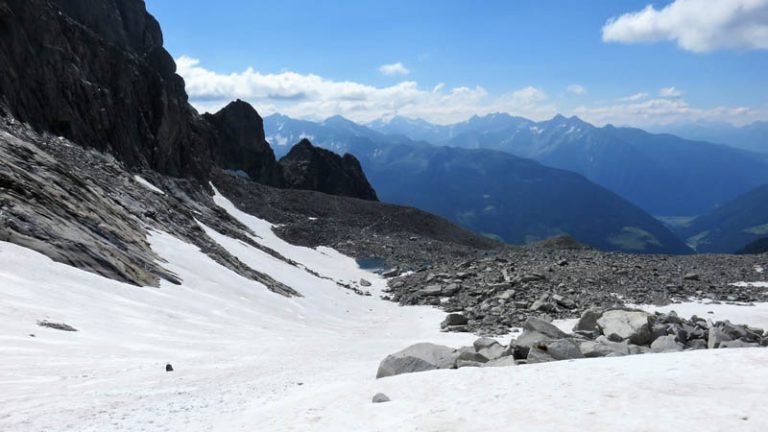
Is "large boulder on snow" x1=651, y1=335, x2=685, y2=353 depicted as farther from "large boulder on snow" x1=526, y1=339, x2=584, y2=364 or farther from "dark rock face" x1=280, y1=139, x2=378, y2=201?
"dark rock face" x1=280, y1=139, x2=378, y2=201

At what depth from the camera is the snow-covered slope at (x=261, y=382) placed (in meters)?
9.61

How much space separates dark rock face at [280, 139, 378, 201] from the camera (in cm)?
13638

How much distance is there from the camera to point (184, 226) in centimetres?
4106

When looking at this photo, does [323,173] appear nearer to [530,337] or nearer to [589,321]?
[589,321]

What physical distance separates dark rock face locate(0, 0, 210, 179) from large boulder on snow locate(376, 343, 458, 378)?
147 ft

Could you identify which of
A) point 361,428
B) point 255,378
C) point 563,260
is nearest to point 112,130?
point 563,260

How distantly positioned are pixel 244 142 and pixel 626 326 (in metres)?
115

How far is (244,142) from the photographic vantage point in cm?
12619

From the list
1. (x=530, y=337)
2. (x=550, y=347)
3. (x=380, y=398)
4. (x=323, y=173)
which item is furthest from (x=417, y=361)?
(x=323, y=173)

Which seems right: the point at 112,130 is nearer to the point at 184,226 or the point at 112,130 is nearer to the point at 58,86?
the point at 58,86

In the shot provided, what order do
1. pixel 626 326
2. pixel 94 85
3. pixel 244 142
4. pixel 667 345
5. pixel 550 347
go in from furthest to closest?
pixel 244 142, pixel 94 85, pixel 626 326, pixel 667 345, pixel 550 347

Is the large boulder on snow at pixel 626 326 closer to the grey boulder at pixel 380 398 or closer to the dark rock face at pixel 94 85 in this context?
the grey boulder at pixel 380 398

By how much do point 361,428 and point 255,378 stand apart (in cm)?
517

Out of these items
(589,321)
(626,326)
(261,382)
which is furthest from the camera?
(589,321)
